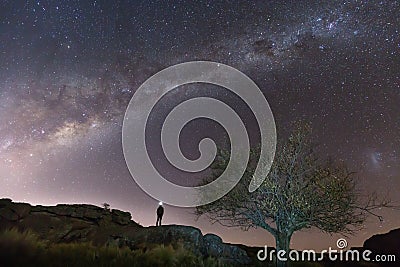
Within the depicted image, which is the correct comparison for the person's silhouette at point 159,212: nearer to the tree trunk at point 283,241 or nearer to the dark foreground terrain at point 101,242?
the dark foreground terrain at point 101,242

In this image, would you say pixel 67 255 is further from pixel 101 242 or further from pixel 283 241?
pixel 283 241

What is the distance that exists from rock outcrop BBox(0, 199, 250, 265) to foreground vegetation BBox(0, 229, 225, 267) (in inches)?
147

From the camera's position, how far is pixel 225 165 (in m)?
23.3

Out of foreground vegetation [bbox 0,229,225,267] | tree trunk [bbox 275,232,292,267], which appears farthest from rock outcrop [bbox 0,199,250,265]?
foreground vegetation [bbox 0,229,225,267]

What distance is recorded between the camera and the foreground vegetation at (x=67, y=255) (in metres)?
7.34

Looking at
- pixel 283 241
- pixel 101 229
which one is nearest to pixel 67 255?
pixel 283 241

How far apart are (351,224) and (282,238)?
13.7 ft

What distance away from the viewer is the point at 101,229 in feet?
96.8

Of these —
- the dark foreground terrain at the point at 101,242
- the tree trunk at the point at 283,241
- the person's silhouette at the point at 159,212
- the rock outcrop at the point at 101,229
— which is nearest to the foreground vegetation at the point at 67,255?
the dark foreground terrain at the point at 101,242

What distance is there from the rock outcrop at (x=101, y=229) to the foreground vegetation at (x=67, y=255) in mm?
3722

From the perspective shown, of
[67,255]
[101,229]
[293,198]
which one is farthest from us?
[101,229]

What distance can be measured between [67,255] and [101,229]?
20300mm

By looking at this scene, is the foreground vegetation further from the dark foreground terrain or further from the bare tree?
the bare tree

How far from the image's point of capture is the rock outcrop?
69.0 feet
